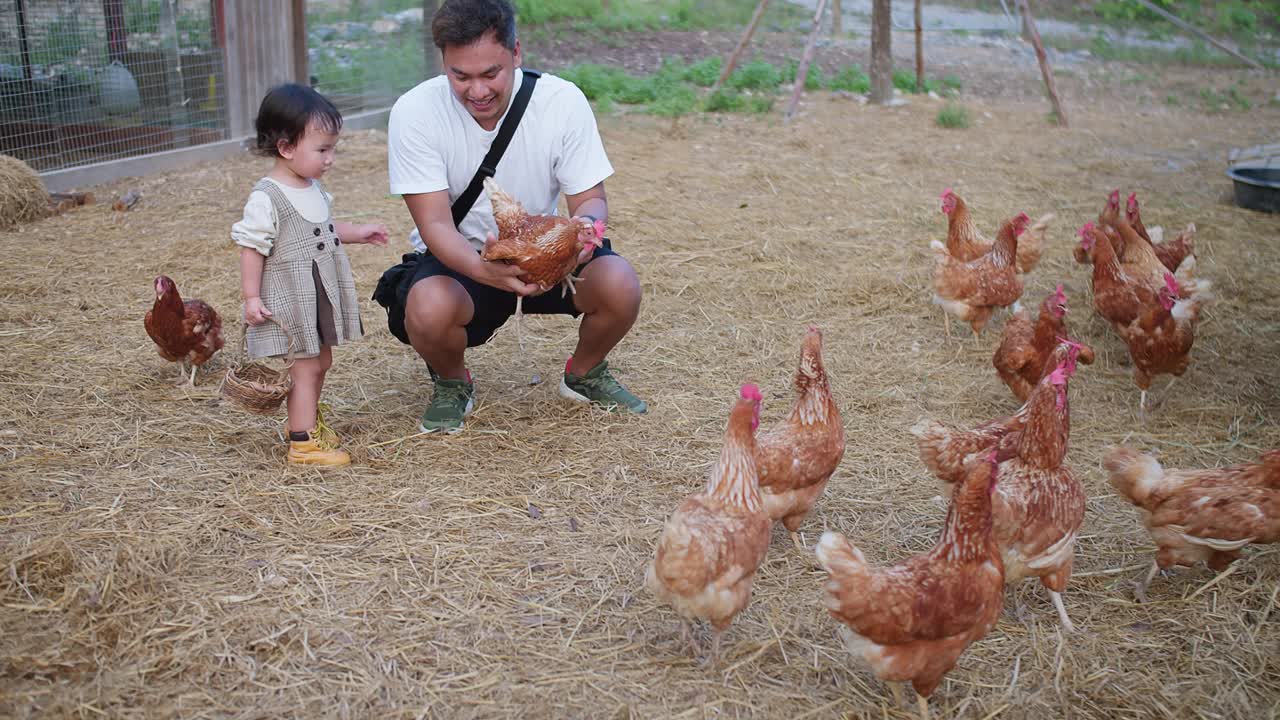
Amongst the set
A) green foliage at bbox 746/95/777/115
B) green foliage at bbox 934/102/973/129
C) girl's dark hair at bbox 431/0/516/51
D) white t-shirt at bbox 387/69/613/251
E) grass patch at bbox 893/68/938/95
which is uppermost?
girl's dark hair at bbox 431/0/516/51

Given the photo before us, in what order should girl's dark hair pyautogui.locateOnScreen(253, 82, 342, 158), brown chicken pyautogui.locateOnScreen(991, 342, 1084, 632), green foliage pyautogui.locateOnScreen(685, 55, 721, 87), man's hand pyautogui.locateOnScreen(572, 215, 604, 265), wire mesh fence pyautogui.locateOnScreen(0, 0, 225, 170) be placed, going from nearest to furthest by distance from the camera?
brown chicken pyautogui.locateOnScreen(991, 342, 1084, 632), girl's dark hair pyautogui.locateOnScreen(253, 82, 342, 158), man's hand pyautogui.locateOnScreen(572, 215, 604, 265), wire mesh fence pyautogui.locateOnScreen(0, 0, 225, 170), green foliage pyautogui.locateOnScreen(685, 55, 721, 87)

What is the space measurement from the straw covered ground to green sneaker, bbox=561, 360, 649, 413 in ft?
0.27

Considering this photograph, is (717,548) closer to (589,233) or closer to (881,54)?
(589,233)

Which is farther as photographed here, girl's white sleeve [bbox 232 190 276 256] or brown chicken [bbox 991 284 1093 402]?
brown chicken [bbox 991 284 1093 402]

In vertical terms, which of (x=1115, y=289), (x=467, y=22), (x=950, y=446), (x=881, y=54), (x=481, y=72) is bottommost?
(x=950, y=446)

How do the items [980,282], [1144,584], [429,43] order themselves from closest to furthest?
1. [1144,584]
2. [980,282]
3. [429,43]

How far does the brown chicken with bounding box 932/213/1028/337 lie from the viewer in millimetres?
5418

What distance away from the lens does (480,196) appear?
4137mm

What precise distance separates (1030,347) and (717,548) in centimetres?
256

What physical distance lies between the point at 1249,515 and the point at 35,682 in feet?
12.6

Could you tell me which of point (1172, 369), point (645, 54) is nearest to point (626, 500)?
point (1172, 369)

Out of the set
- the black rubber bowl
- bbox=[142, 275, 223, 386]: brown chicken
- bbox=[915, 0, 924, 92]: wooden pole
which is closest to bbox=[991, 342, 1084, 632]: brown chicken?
bbox=[142, 275, 223, 386]: brown chicken

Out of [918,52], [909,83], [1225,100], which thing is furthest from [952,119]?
[1225,100]

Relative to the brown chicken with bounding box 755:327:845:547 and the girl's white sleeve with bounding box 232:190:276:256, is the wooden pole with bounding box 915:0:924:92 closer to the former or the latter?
the brown chicken with bounding box 755:327:845:547
